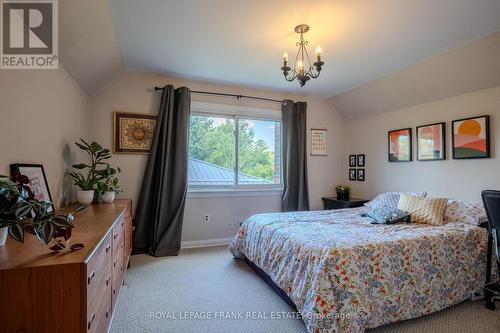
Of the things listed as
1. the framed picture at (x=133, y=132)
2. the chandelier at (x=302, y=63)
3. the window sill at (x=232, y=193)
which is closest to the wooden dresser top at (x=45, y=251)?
the chandelier at (x=302, y=63)

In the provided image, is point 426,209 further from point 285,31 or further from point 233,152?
point 233,152

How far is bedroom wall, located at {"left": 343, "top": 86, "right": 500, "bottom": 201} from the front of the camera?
9.39 ft

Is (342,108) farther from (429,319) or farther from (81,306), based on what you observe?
(81,306)

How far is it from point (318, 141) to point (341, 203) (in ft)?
3.93

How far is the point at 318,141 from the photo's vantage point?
461cm

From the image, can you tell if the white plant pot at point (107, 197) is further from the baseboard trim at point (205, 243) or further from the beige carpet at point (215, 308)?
the baseboard trim at point (205, 243)

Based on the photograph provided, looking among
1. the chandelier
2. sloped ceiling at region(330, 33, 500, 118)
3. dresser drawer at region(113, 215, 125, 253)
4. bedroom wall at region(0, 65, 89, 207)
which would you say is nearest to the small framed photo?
sloped ceiling at region(330, 33, 500, 118)

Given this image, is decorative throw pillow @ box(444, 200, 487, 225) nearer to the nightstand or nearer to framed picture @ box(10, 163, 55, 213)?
the nightstand

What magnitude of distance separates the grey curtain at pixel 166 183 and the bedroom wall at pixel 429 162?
3.07 m

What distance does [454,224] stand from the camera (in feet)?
8.44

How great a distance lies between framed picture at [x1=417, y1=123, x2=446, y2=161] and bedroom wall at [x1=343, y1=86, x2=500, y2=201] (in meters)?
0.06

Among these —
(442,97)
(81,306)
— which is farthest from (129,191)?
(442,97)

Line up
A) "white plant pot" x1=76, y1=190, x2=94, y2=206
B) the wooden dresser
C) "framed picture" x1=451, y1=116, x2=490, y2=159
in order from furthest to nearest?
"framed picture" x1=451, y1=116, x2=490, y2=159 → "white plant pot" x1=76, y1=190, x2=94, y2=206 → the wooden dresser

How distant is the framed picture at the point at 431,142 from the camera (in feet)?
10.7
